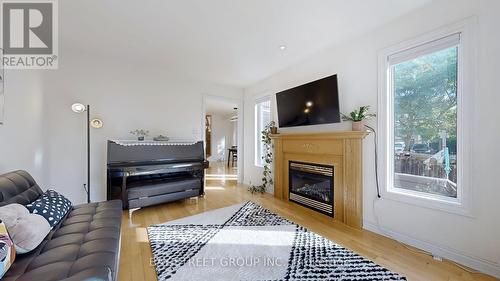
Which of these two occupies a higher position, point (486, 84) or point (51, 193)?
point (486, 84)

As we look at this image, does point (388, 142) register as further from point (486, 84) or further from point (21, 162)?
point (21, 162)

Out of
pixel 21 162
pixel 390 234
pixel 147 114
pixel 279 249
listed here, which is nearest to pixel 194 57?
pixel 147 114

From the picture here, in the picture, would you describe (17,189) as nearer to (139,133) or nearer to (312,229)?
(139,133)

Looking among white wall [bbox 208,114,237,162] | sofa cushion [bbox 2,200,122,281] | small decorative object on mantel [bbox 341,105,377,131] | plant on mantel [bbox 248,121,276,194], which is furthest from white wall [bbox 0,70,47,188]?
white wall [bbox 208,114,237,162]

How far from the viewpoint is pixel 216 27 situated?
233 centimetres

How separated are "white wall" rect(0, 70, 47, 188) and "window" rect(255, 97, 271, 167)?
3479 millimetres

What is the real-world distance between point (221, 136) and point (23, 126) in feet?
24.9

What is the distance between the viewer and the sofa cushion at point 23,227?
3.84 ft

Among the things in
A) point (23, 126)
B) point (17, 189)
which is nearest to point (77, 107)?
point (23, 126)

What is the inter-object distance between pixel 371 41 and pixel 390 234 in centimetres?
223

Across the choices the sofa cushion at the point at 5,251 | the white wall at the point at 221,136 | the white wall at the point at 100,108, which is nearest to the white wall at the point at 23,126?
the white wall at the point at 100,108

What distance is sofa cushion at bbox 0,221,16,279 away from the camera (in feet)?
3.20

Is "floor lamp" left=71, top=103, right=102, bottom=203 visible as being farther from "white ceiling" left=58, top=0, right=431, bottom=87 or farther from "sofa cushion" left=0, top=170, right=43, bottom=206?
"sofa cushion" left=0, top=170, right=43, bottom=206

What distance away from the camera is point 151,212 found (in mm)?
3010
